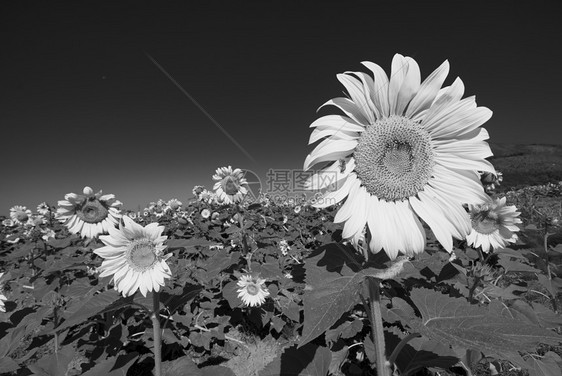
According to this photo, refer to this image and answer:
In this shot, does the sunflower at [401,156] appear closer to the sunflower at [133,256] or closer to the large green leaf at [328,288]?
the large green leaf at [328,288]

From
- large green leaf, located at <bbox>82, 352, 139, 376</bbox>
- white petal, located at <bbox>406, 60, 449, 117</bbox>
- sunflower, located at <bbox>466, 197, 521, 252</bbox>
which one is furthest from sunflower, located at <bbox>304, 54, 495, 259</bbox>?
sunflower, located at <bbox>466, 197, 521, 252</bbox>

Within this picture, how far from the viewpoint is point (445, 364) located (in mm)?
1564

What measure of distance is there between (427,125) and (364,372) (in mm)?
3182

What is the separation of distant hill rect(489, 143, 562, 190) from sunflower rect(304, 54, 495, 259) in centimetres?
1496

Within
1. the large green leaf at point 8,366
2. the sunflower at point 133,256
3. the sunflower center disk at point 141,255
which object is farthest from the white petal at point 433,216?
the large green leaf at point 8,366

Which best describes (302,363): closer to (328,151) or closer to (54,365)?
(328,151)

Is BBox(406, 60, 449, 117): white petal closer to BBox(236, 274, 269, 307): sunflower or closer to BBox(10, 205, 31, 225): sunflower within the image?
BBox(236, 274, 269, 307): sunflower

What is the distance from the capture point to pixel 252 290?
4391mm

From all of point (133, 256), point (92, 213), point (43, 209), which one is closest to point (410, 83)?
point (133, 256)

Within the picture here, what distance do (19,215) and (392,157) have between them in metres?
10.8

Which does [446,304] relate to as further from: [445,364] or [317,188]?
[317,188]

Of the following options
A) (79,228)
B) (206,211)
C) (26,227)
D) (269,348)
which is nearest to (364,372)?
(269,348)

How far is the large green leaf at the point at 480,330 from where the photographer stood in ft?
3.08

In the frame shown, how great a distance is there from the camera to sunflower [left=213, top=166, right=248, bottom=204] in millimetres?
5797
